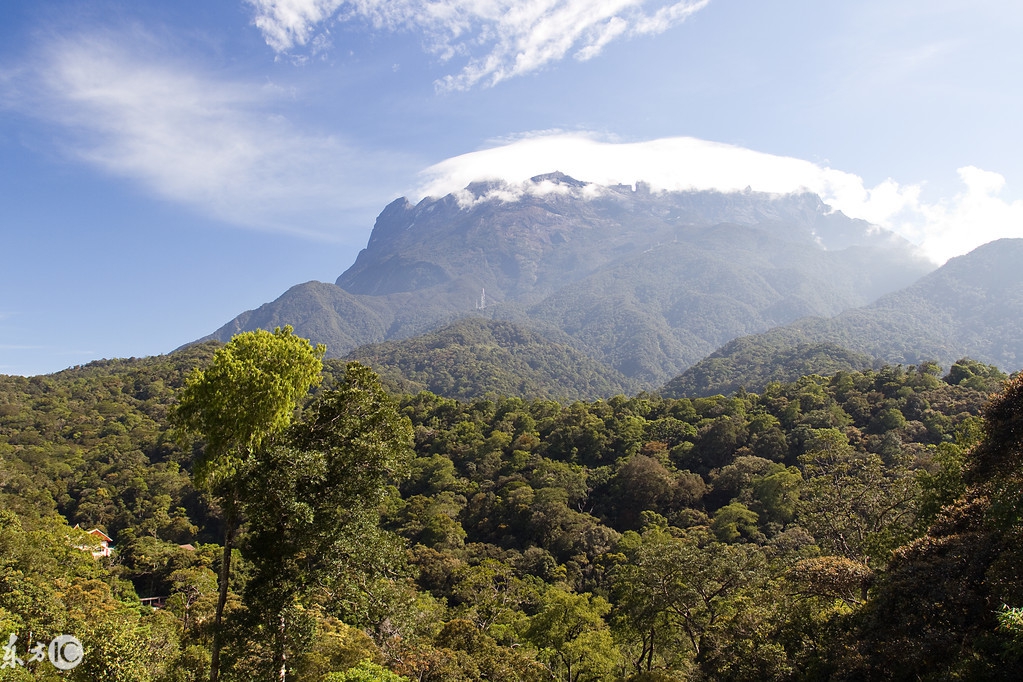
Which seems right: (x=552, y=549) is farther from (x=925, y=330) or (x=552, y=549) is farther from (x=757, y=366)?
(x=925, y=330)

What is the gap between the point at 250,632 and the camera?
888 cm

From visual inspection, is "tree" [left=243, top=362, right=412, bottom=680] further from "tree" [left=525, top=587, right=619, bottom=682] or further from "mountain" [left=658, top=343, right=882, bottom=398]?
"mountain" [left=658, top=343, right=882, bottom=398]

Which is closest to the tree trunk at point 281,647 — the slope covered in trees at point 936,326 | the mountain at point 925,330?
the mountain at point 925,330

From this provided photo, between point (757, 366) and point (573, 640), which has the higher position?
point (757, 366)

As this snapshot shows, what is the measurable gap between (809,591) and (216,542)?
4338cm

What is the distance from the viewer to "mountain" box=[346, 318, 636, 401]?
126062 millimetres

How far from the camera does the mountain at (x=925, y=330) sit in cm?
11781

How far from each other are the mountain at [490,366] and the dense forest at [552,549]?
66.0 meters

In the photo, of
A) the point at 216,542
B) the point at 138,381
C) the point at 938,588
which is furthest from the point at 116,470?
the point at 938,588

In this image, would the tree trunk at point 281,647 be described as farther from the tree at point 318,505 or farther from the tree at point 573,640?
the tree at point 573,640

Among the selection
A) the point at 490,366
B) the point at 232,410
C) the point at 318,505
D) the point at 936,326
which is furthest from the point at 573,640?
the point at 936,326

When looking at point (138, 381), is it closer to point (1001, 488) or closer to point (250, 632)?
point (250, 632)

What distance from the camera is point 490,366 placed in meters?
137

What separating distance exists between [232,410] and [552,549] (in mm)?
32387
